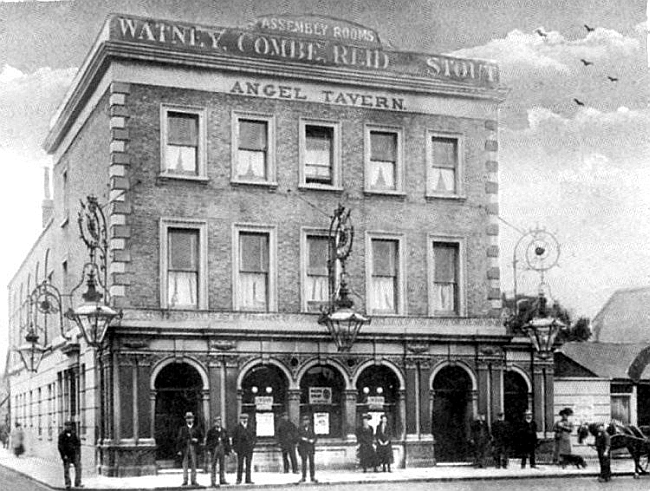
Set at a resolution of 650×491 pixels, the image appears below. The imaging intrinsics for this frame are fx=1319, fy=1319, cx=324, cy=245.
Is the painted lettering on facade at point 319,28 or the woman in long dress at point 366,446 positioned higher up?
→ the painted lettering on facade at point 319,28

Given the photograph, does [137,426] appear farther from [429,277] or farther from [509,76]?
[509,76]

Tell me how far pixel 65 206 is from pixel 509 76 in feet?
30.8

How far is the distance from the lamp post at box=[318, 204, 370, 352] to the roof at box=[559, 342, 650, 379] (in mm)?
5939

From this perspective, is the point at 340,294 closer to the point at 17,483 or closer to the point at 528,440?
the point at 528,440

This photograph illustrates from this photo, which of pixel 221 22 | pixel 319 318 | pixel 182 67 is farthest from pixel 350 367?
pixel 221 22

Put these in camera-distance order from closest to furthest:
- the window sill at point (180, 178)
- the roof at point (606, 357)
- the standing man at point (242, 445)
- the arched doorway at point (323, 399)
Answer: the standing man at point (242, 445)
the window sill at point (180, 178)
the arched doorway at point (323, 399)
the roof at point (606, 357)

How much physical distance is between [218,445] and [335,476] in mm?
2149

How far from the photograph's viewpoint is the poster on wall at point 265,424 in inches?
914

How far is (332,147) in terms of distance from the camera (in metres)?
23.5

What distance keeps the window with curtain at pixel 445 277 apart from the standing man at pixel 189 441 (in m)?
5.34

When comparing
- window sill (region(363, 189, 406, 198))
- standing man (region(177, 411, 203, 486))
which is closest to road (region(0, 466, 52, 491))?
standing man (region(177, 411, 203, 486))

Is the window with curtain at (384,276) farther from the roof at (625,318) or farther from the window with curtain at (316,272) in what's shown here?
the roof at (625,318)

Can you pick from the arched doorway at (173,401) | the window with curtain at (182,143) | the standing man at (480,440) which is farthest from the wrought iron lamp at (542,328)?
the window with curtain at (182,143)

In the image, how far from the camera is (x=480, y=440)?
24188 millimetres
